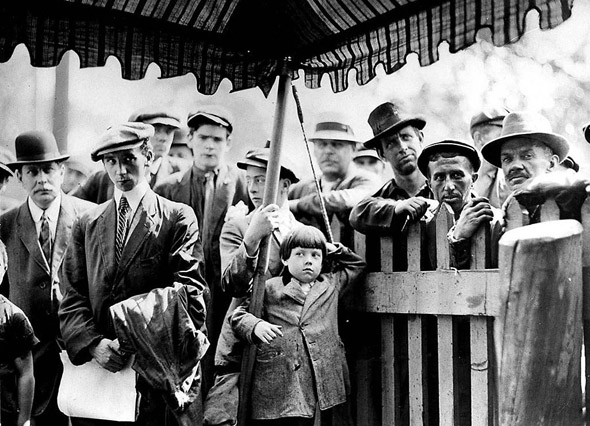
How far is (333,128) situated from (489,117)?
2.96 feet

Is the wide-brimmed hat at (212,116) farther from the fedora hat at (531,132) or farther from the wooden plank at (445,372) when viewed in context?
the wooden plank at (445,372)

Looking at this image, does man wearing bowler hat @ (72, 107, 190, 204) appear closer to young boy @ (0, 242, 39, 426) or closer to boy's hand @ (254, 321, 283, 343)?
young boy @ (0, 242, 39, 426)

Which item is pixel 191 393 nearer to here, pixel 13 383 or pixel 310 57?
pixel 13 383

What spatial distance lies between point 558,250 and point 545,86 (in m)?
2.06

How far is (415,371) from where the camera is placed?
3.78m

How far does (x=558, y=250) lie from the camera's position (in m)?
2.21

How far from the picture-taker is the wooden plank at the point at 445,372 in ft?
11.7

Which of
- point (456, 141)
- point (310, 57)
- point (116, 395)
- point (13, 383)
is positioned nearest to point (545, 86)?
point (456, 141)

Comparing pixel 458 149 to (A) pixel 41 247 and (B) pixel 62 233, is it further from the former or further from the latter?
(A) pixel 41 247

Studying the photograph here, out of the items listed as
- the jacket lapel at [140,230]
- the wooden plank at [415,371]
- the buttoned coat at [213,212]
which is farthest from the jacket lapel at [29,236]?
the wooden plank at [415,371]

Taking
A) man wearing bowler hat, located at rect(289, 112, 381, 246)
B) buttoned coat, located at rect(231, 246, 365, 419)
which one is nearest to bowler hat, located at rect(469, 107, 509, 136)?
man wearing bowler hat, located at rect(289, 112, 381, 246)

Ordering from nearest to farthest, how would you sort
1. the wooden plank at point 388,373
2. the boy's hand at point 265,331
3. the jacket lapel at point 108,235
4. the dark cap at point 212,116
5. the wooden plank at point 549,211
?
the wooden plank at point 549,211
the boy's hand at point 265,331
the jacket lapel at point 108,235
the wooden plank at point 388,373
the dark cap at point 212,116

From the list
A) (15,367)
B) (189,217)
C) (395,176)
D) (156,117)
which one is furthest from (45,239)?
(395,176)

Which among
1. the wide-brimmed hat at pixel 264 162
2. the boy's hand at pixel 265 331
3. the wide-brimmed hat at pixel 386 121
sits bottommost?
the boy's hand at pixel 265 331
